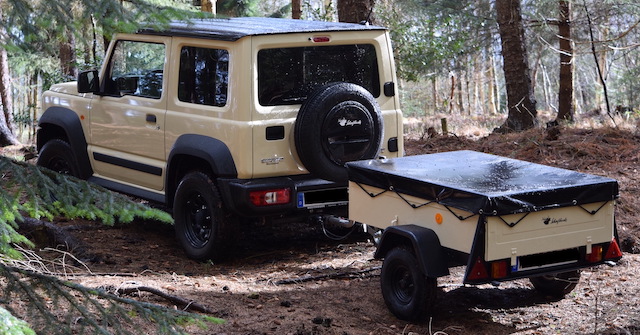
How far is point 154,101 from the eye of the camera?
310 inches

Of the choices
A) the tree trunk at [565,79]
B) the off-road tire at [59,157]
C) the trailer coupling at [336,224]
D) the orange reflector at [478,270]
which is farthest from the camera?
the tree trunk at [565,79]

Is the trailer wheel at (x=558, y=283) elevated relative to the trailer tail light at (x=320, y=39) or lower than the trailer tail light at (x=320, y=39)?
lower

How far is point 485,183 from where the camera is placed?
575cm

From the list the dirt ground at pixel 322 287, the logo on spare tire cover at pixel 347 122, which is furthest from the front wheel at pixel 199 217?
the logo on spare tire cover at pixel 347 122

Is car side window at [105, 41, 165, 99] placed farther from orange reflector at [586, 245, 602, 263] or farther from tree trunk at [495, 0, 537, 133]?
tree trunk at [495, 0, 537, 133]

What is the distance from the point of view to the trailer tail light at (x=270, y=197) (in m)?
7.06

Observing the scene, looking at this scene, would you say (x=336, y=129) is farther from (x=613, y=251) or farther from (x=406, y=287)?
(x=613, y=251)

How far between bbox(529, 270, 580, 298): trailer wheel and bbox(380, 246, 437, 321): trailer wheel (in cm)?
109

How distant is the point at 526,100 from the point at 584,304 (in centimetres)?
822

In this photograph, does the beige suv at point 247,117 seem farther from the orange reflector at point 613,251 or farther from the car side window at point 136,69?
the orange reflector at point 613,251

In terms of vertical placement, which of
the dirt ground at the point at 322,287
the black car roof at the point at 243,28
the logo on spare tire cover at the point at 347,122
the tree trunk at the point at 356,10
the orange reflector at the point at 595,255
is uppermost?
the tree trunk at the point at 356,10

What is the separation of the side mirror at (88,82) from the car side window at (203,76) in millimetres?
1263

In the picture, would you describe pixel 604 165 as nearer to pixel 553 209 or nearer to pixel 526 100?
pixel 526 100

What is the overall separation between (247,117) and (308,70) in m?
0.80
